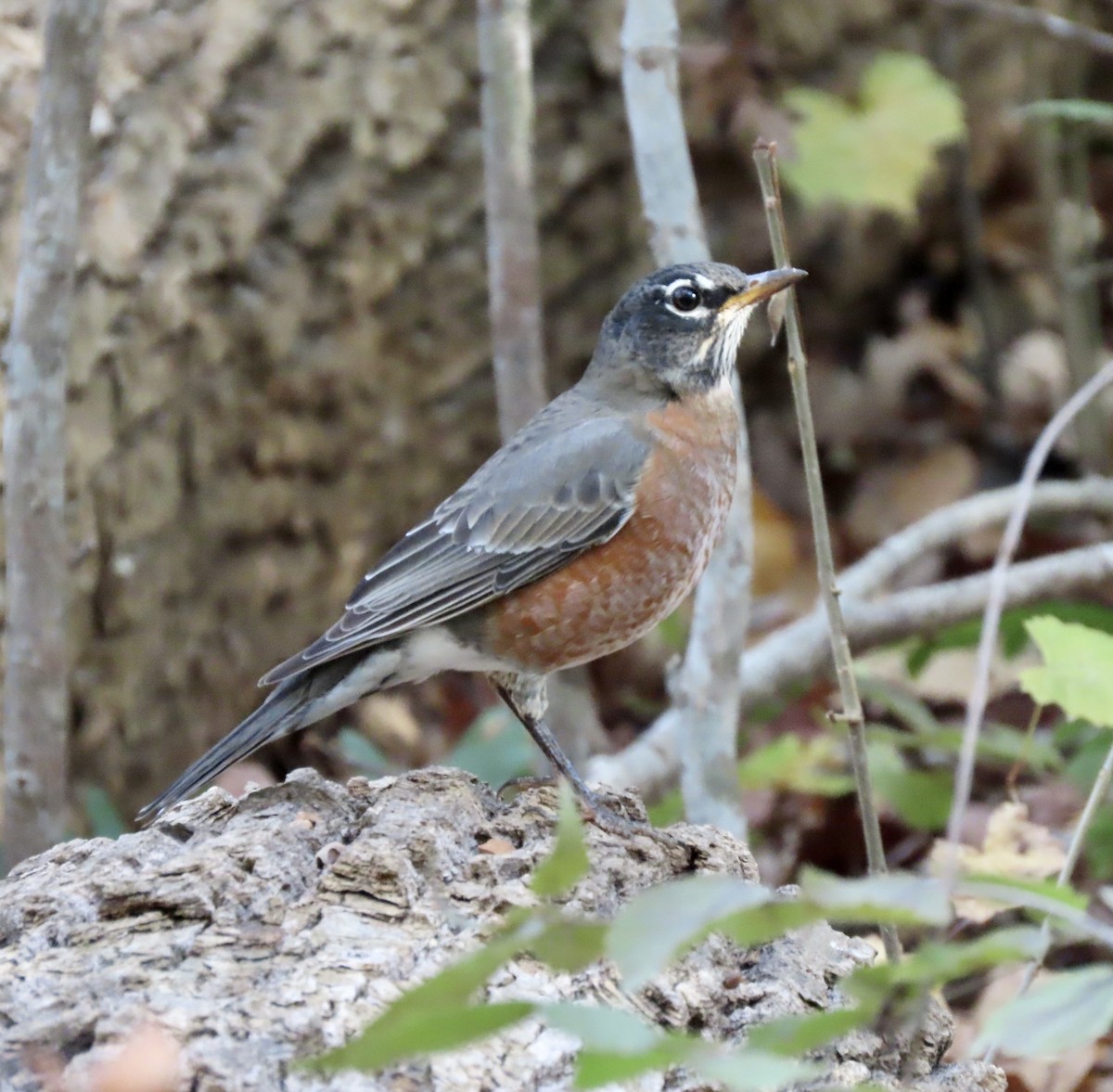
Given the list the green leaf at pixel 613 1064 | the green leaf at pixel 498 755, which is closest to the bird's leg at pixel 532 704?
the green leaf at pixel 498 755

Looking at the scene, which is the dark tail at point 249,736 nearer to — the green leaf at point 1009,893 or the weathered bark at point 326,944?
the weathered bark at point 326,944

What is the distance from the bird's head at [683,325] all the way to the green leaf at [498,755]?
1310 millimetres

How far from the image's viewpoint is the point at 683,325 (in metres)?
3.78

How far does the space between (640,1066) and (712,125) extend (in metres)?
5.11

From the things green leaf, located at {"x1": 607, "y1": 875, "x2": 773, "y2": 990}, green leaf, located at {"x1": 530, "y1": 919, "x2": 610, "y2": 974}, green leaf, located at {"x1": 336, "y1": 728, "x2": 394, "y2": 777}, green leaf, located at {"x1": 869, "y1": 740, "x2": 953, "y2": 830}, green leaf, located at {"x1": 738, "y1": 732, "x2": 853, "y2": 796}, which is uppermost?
green leaf, located at {"x1": 607, "y1": 875, "x2": 773, "y2": 990}

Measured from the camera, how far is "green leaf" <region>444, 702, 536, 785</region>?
15.5ft

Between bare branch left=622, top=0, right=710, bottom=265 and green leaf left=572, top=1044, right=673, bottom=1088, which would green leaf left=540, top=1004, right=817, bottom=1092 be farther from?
bare branch left=622, top=0, right=710, bottom=265

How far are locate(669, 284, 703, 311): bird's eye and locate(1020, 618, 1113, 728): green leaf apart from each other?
106cm

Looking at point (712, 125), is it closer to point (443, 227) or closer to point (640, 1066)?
point (443, 227)

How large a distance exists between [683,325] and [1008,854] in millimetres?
1424

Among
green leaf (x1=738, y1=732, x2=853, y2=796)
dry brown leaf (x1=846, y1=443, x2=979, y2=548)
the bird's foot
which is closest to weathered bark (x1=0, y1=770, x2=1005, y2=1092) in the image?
the bird's foot

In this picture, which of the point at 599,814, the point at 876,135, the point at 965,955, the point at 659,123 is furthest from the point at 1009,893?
the point at 876,135

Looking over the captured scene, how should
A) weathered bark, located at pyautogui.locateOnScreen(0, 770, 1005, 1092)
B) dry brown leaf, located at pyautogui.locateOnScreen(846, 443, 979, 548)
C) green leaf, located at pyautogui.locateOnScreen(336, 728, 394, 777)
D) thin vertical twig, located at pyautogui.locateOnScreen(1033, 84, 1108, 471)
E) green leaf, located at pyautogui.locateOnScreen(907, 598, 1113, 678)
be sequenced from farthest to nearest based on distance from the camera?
dry brown leaf, located at pyautogui.locateOnScreen(846, 443, 979, 548) → thin vertical twig, located at pyautogui.locateOnScreen(1033, 84, 1108, 471) → green leaf, located at pyautogui.locateOnScreen(907, 598, 1113, 678) → green leaf, located at pyautogui.locateOnScreen(336, 728, 394, 777) → weathered bark, located at pyautogui.locateOnScreen(0, 770, 1005, 1092)

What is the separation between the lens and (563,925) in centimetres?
137
